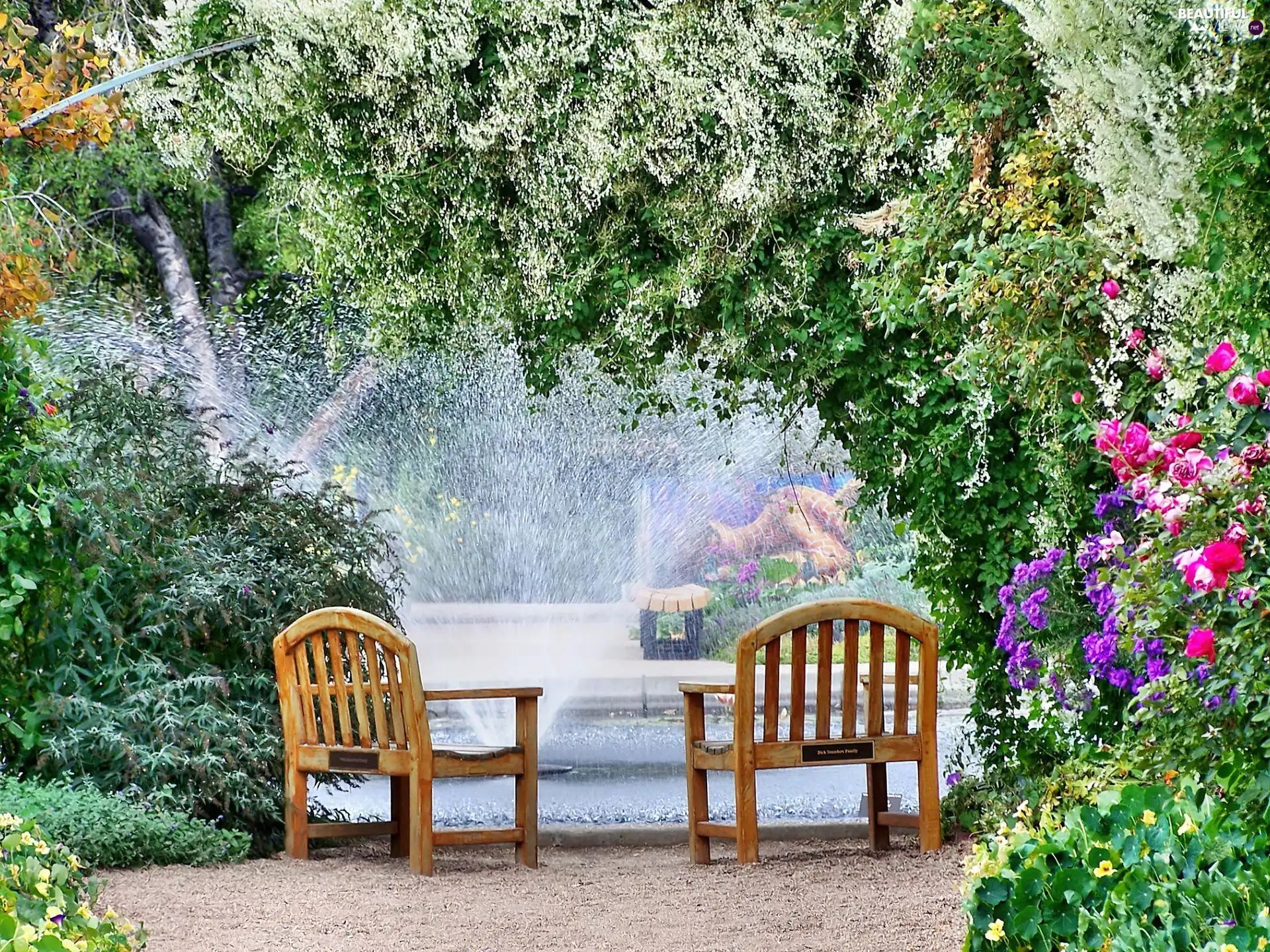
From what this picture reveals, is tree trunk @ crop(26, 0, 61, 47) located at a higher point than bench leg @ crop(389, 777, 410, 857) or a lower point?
higher

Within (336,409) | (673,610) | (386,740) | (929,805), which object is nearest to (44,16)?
(336,409)

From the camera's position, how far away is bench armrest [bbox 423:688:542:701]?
497cm

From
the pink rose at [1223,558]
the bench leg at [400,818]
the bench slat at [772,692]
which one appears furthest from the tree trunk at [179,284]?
the pink rose at [1223,558]

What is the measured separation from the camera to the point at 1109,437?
293 cm

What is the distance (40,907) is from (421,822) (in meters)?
2.34

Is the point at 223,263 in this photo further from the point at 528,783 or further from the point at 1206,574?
the point at 1206,574

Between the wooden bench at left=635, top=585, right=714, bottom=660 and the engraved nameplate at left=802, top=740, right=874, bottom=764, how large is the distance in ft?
31.4

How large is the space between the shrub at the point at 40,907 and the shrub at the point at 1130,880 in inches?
66.7

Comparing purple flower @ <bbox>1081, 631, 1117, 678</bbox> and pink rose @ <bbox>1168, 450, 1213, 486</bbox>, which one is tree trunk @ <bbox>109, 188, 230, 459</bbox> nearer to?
purple flower @ <bbox>1081, 631, 1117, 678</bbox>

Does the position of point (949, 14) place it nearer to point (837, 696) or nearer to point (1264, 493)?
point (1264, 493)

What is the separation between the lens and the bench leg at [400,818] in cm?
554

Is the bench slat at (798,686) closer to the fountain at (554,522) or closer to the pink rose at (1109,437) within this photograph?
the fountain at (554,522)

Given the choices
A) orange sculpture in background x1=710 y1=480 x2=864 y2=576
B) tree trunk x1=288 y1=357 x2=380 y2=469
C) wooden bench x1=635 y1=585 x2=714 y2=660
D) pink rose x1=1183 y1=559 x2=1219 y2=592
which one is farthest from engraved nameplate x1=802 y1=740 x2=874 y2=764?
orange sculpture in background x1=710 y1=480 x2=864 y2=576

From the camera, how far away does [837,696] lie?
11.8 m
